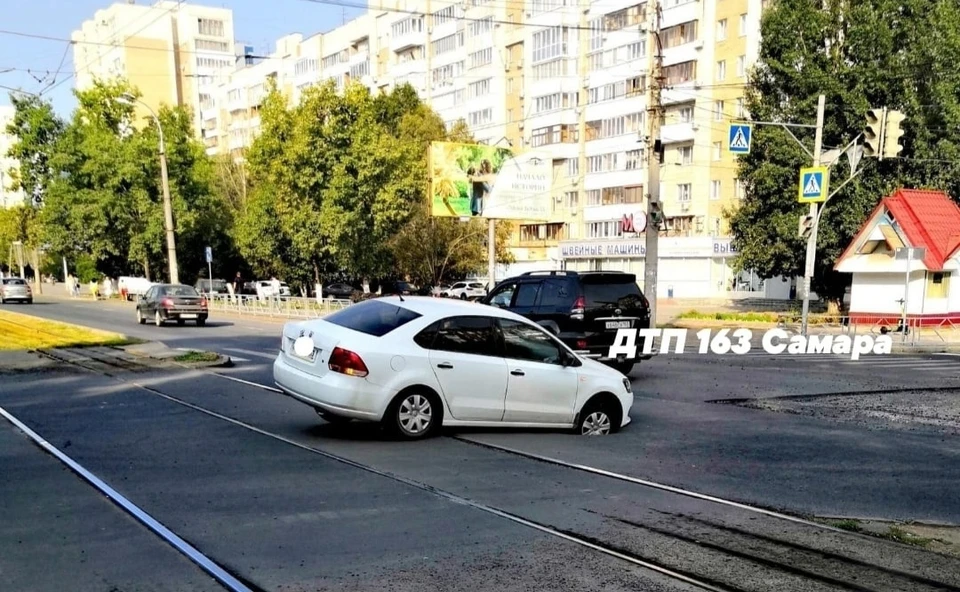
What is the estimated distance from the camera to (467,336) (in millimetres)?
8461

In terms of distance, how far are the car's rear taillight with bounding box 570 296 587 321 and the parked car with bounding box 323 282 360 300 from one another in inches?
1505

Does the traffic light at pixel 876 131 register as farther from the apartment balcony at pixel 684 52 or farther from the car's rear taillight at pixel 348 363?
the apartment balcony at pixel 684 52

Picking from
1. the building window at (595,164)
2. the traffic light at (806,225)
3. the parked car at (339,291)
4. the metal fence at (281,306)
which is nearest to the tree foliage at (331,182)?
the metal fence at (281,306)

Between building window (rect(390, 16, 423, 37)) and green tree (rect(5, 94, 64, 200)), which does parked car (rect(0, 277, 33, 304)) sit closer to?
green tree (rect(5, 94, 64, 200))

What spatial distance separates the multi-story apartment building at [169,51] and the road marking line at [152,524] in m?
104

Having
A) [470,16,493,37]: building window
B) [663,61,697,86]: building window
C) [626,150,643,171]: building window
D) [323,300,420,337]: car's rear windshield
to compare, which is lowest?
[323,300,420,337]: car's rear windshield

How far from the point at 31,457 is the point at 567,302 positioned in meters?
9.03

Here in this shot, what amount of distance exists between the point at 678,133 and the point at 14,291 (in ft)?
149

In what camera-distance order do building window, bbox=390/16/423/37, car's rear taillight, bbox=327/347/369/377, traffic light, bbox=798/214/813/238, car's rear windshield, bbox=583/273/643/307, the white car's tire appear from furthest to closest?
1. building window, bbox=390/16/423/37
2. traffic light, bbox=798/214/813/238
3. car's rear windshield, bbox=583/273/643/307
4. the white car's tire
5. car's rear taillight, bbox=327/347/369/377

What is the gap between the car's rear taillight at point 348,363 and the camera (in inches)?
305

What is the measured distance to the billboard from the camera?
31.4m

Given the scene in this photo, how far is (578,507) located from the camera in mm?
5910

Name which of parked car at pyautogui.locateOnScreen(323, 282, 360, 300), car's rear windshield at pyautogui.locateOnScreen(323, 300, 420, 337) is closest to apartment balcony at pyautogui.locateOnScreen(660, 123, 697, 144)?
parked car at pyautogui.locateOnScreen(323, 282, 360, 300)

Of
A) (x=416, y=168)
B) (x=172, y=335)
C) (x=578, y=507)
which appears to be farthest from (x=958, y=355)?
(x=416, y=168)
